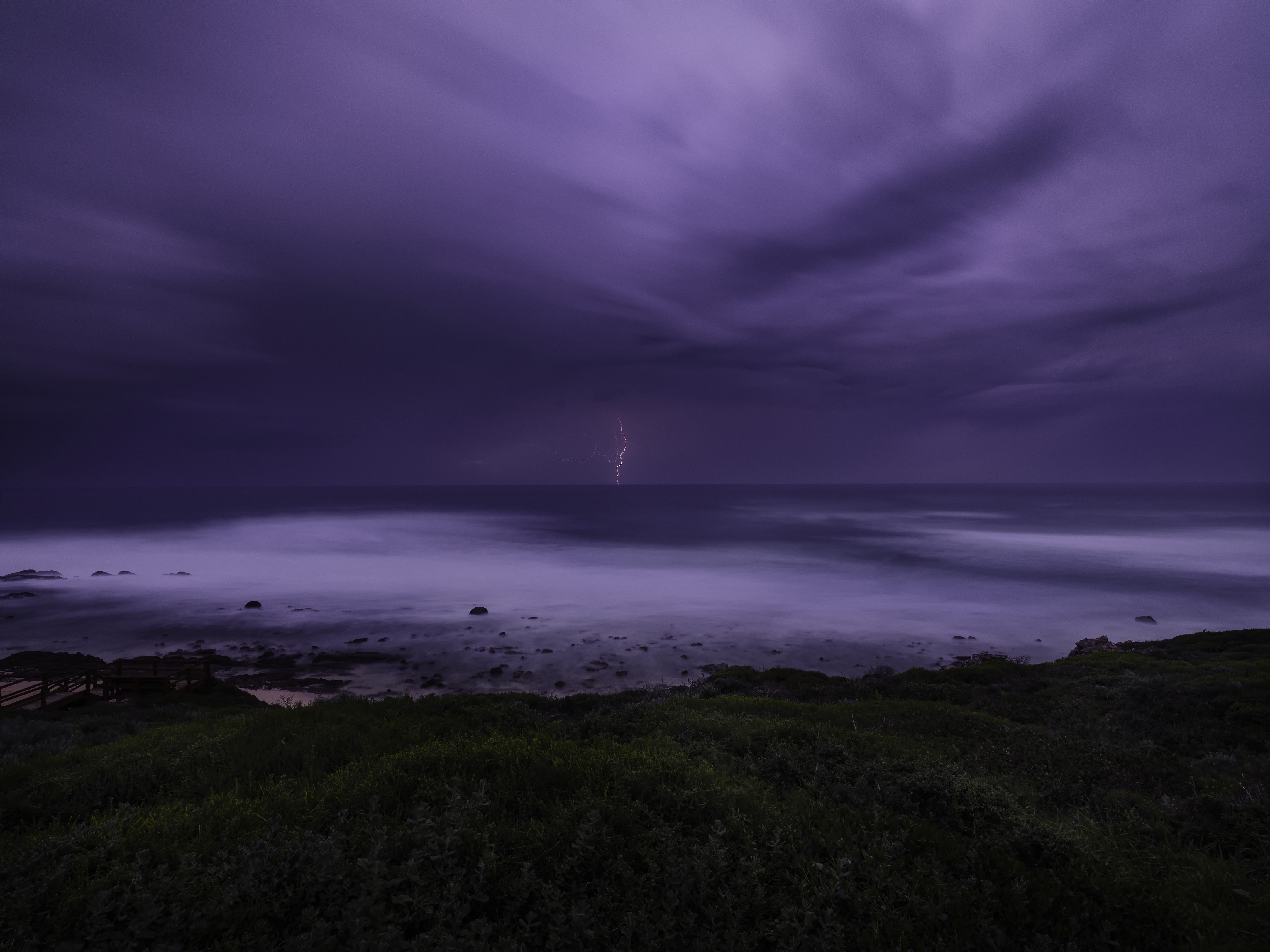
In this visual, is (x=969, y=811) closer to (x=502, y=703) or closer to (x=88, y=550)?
(x=502, y=703)

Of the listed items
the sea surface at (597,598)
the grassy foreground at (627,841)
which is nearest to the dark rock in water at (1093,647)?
the sea surface at (597,598)

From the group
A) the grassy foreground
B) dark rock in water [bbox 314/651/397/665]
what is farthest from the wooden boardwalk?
the grassy foreground

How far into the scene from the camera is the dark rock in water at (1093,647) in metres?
26.7

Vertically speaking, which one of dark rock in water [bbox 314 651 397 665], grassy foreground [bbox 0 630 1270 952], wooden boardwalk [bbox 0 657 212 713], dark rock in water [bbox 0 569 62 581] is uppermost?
grassy foreground [bbox 0 630 1270 952]

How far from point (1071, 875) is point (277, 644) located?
34994mm

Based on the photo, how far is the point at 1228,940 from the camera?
4773 millimetres

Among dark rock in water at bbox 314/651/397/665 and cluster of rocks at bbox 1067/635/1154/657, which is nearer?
cluster of rocks at bbox 1067/635/1154/657

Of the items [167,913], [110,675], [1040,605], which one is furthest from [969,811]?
[1040,605]

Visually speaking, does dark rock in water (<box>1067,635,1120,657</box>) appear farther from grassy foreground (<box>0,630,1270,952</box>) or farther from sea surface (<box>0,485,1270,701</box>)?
grassy foreground (<box>0,630,1270,952</box>)

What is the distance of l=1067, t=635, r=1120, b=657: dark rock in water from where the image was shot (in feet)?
87.7

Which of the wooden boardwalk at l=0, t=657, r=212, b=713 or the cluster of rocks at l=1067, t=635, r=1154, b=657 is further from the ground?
the wooden boardwalk at l=0, t=657, r=212, b=713

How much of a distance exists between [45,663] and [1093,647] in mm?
49399

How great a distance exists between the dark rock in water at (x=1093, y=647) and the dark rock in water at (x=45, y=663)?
144ft

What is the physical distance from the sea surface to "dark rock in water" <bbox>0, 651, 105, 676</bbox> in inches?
70.9
